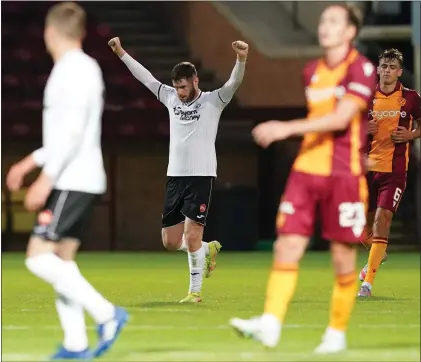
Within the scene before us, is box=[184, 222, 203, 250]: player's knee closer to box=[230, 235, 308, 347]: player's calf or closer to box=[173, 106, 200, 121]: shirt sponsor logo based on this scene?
box=[173, 106, 200, 121]: shirt sponsor logo

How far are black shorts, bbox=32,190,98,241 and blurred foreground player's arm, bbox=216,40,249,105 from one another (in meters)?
3.48

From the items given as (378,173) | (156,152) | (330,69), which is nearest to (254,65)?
(156,152)

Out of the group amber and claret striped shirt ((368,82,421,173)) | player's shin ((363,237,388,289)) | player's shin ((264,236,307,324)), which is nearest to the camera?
player's shin ((264,236,307,324))

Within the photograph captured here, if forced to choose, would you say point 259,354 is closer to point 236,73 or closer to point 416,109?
point 236,73

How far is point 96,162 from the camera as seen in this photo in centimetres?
789

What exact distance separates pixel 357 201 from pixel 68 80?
1.88 m

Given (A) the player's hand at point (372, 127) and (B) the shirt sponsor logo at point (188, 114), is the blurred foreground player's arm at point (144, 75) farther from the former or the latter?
(A) the player's hand at point (372, 127)

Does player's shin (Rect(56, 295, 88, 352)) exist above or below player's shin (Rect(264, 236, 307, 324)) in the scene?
below

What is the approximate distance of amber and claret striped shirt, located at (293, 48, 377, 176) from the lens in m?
8.16

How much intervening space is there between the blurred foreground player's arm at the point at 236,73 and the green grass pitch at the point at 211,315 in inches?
72.3

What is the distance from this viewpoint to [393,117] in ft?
43.0

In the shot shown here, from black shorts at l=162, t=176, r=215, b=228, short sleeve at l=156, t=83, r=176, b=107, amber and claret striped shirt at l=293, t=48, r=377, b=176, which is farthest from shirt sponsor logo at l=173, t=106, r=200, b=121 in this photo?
amber and claret striped shirt at l=293, t=48, r=377, b=176

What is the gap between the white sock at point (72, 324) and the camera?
7.86 meters

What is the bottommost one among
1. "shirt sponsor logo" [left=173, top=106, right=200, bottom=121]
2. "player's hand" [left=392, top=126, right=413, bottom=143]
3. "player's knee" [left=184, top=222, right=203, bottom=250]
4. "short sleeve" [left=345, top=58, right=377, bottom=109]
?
"player's knee" [left=184, top=222, right=203, bottom=250]
